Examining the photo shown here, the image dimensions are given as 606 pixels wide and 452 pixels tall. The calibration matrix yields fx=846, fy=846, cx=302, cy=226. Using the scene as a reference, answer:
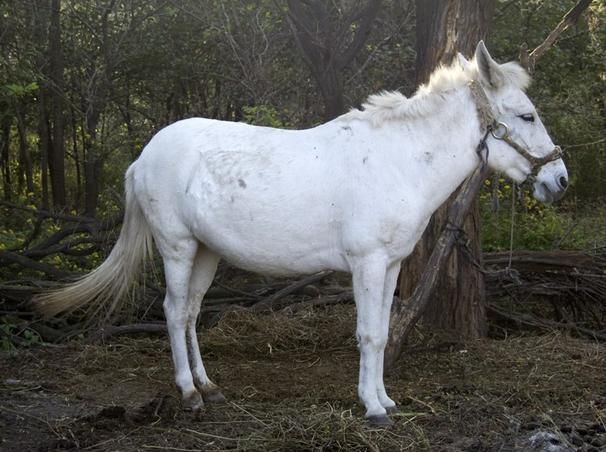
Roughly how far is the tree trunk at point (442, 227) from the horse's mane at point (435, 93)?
63.2 inches

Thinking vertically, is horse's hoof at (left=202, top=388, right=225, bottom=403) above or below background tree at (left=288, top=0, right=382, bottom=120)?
below

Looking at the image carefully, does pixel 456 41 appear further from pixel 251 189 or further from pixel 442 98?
pixel 251 189

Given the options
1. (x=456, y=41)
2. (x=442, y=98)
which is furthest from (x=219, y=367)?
(x=456, y=41)

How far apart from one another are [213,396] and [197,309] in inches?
22.1

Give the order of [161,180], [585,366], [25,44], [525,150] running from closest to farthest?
[525,150]
[161,180]
[585,366]
[25,44]

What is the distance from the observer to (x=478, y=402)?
4.95 meters

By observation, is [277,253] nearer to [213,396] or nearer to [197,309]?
[197,309]

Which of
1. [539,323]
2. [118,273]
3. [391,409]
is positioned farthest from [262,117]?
[391,409]

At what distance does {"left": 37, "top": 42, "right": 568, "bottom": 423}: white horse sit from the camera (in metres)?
4.59

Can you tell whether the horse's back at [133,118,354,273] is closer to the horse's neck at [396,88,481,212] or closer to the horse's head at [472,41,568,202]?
the horse's neck at [396,88,481,212]

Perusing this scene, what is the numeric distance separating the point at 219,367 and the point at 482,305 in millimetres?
2232

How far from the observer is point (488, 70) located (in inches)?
185

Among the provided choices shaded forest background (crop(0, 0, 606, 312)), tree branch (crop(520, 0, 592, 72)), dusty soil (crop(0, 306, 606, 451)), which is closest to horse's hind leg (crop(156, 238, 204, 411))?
dusty soil (crop(0, 306, 606, 451))

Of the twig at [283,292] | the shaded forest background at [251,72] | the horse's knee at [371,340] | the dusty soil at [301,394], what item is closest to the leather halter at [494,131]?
the horse's knee at [371,340]
